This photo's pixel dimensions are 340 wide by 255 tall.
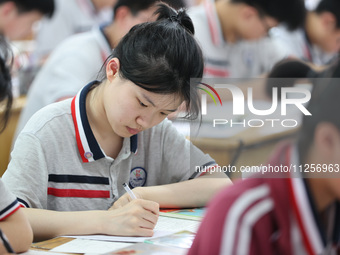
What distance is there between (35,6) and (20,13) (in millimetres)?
76

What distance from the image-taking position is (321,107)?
0.57 meters

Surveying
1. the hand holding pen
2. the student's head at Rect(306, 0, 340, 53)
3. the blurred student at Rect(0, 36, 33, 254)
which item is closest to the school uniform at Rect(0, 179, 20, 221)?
the blurred student at Rect(0, 36, 33, 254)

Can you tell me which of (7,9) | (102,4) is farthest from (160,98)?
(102,4)

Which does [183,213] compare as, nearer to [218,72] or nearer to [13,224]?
[13,224]

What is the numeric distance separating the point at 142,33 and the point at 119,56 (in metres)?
0.08

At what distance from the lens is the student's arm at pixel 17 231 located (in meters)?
0.96

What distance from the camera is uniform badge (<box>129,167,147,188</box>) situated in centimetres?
139

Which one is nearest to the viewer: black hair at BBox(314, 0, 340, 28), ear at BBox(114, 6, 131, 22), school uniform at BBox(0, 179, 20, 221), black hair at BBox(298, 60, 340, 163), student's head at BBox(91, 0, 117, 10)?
black hair at BBox(298, 60, 340, 163)

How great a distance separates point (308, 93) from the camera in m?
0.63

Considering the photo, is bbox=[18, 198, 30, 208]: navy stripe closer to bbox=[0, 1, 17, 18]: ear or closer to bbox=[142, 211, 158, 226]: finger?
bbox=[142, 211, 158, 226]: finger

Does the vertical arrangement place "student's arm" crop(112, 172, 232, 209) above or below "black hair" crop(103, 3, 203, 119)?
below

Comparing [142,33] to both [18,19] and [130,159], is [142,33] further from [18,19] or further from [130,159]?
[18,19]

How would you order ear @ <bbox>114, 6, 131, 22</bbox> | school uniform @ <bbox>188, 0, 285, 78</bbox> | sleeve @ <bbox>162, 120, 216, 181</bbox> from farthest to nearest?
school uniform @ <bbox>188, 0, 285, 78</bbox>
ear @ <bbox>114, 6, 131, 22</bbox>
sleeve @ <bbox>162, 120, 216, 181</bbox>

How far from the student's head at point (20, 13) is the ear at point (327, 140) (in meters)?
A: 2.08
